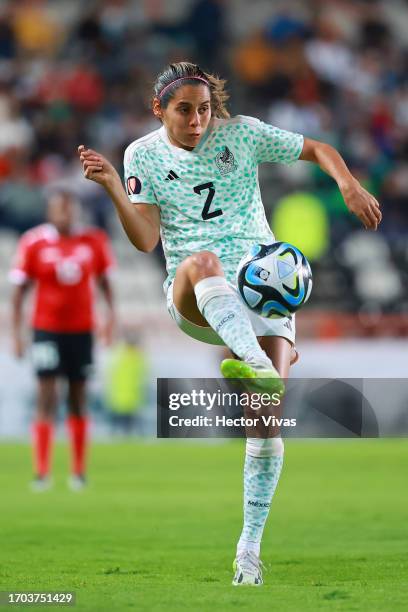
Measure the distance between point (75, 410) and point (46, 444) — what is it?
41 centimetres

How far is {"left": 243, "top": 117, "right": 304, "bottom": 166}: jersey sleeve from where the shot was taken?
19.0 ft

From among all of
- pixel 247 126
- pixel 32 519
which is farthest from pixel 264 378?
pixel 32 519

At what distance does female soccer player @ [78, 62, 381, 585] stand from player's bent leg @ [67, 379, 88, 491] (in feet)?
15.2

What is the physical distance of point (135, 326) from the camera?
14500 millimetres

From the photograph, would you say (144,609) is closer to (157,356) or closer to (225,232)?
(225,232)

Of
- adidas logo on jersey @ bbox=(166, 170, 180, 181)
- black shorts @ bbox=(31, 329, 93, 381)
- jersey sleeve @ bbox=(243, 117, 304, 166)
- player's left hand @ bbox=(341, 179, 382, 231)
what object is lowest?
black shorts @ bbox=(31, 329, 93, 381)

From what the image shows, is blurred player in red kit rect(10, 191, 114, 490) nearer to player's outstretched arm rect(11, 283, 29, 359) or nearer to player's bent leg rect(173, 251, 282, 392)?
player's outstretched arm rect(11, 283, 29, 359)

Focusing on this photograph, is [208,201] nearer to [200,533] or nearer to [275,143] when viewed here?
[275,143]

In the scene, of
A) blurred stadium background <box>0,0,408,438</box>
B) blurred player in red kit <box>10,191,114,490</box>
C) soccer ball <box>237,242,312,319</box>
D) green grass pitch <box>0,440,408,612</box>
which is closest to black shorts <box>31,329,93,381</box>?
blurred player in red kit <box>10,191,114,490</box>

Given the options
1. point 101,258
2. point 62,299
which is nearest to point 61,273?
point 62,299

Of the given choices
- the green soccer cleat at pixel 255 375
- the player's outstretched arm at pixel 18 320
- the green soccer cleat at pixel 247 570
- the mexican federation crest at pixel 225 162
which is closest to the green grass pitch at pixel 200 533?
the green soccer cleat at pixel 247 570

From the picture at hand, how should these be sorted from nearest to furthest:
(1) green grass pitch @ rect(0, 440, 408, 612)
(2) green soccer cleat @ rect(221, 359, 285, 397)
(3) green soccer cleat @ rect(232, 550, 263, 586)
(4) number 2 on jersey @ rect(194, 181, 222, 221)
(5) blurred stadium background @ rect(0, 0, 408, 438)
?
(2) green soccer cleat @ rect(221, 359, 285, 397) → (1) green grass pitch @ rect(0, 440, 408, 612) → (3) green soccer cleat @ rect(232, 550, 263, 586) → (4) number 2 on jersey @ rect(194, 181, 222, 221) → (5) blurred stadium background @ rect(0, 0, 408, 438)

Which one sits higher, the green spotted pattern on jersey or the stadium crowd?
the stadium crowd

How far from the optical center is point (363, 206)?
5219 millimetres
